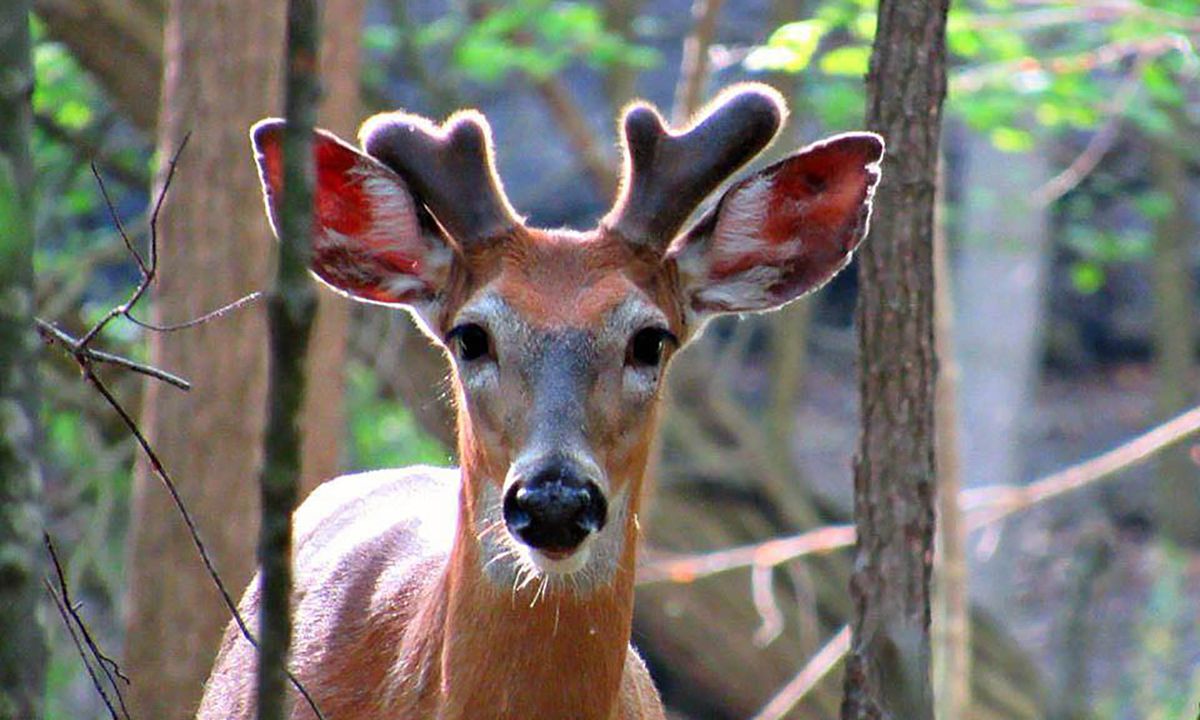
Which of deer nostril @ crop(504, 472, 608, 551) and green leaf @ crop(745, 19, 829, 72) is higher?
green leaf @ crop(745, 19, 829, 72)

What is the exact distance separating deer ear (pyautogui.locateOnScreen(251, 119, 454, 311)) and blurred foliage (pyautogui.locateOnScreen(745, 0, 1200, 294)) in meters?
1.59

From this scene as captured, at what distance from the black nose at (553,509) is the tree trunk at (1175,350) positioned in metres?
12.1

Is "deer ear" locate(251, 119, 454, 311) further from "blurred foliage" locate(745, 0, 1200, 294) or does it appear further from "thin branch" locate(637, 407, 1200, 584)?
"blurred foliage" locate(745, 0, 1200, 294)

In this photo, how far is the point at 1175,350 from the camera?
15883 millimetres

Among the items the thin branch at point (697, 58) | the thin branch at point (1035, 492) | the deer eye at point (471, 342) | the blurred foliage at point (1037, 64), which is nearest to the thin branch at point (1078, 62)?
the blurred foliage at point (1037, 64)

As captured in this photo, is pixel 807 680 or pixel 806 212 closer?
pixel 806 212

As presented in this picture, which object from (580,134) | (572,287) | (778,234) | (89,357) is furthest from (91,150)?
(89,357)

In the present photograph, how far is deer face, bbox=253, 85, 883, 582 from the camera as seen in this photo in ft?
14.2

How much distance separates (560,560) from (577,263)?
0.85 m

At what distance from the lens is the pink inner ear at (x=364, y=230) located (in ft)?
15.2

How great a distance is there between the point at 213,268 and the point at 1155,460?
39.8 ft

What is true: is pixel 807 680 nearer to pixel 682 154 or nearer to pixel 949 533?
pixel 949 533

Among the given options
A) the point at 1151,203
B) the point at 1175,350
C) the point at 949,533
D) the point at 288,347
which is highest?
the point at 288,347

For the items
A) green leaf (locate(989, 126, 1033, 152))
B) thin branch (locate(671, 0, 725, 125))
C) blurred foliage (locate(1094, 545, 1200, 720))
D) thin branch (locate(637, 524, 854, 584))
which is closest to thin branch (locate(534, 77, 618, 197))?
thin branch (locate(671, 0, 725, 125))
